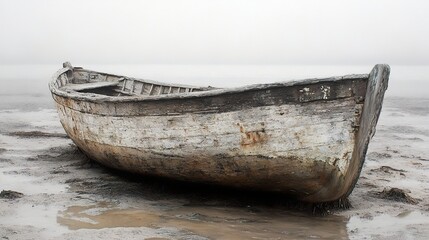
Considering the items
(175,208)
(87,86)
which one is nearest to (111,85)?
(87,86)

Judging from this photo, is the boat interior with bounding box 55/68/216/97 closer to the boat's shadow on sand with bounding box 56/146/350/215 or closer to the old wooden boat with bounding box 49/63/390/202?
the boat's shadow on sand with bounding box 56/146/350/215

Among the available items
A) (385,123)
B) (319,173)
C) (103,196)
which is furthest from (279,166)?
(385,123)

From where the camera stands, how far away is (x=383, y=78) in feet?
18.5

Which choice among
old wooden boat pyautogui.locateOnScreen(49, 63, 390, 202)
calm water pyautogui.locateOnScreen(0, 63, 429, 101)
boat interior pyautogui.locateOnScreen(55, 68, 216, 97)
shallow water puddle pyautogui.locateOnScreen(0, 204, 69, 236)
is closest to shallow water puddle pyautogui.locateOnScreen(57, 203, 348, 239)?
shallow water puddle pyautogui.locateOnScreen(0, 204, 69, 236)

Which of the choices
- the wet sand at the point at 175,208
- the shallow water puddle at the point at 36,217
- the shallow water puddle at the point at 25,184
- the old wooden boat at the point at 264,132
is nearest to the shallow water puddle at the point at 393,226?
the wet sand at the point at 175,208

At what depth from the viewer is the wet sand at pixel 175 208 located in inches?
222

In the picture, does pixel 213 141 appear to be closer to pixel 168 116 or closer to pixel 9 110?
pixel 168 116

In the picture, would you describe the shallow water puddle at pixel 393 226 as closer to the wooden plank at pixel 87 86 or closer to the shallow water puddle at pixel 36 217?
the shallow water puddle at pixel 36 217

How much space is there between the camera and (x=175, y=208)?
6.54 m

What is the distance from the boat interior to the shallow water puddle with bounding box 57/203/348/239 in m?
3.85

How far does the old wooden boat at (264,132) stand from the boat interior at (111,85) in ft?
10.4

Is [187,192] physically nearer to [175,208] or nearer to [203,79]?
[175,208]

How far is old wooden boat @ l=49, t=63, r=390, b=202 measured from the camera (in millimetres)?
5703

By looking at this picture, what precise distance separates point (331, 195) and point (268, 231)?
38.9 inches
